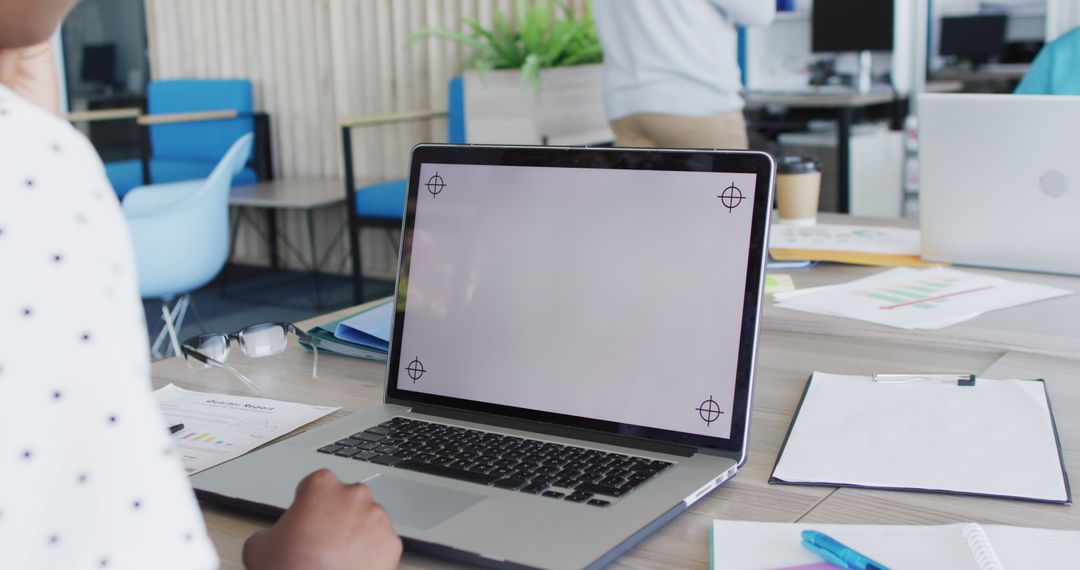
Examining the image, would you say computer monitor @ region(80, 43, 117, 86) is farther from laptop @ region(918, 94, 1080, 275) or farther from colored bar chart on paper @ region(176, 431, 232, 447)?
colored bar chart on paper @ region(176, 431, 232, 447)

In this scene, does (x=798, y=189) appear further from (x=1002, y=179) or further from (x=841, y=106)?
(x=841, y=106)

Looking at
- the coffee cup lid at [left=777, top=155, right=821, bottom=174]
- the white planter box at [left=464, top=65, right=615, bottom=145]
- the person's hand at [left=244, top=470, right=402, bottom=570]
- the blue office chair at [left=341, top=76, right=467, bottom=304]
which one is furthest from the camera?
the blue office chair at [left=341, top=76, right=467, bottom=304]

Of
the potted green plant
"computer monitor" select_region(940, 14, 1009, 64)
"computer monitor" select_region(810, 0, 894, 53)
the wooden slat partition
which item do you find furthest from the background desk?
the wooden slat partition

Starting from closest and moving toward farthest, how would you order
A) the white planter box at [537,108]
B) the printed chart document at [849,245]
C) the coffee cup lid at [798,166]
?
the printed chart document at [849,245] < the coffee cup lid at [798,166] < the white planter box at [537,108]

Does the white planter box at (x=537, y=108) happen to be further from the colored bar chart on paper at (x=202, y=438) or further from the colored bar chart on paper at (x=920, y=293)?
the colored bar chart on paper at (x=202, y=438)

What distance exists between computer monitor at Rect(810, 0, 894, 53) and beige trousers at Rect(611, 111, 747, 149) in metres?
3.23

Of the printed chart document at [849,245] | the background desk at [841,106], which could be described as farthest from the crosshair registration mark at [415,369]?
the background desk at [841,106]

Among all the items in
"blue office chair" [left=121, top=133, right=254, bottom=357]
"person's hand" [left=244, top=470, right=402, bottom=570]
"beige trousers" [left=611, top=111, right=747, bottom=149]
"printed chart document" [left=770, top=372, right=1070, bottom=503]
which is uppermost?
"beige trousers" [left=611, top=111, right=747, bottom=149]

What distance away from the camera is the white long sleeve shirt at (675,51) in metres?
2.96

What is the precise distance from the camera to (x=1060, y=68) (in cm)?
261

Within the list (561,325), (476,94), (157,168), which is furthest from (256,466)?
(157,168)

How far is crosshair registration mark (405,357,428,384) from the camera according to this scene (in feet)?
Result: 3.64

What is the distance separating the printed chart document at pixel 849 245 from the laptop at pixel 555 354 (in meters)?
0.87

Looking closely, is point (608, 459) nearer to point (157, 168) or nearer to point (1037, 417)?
point (1037, 417)
